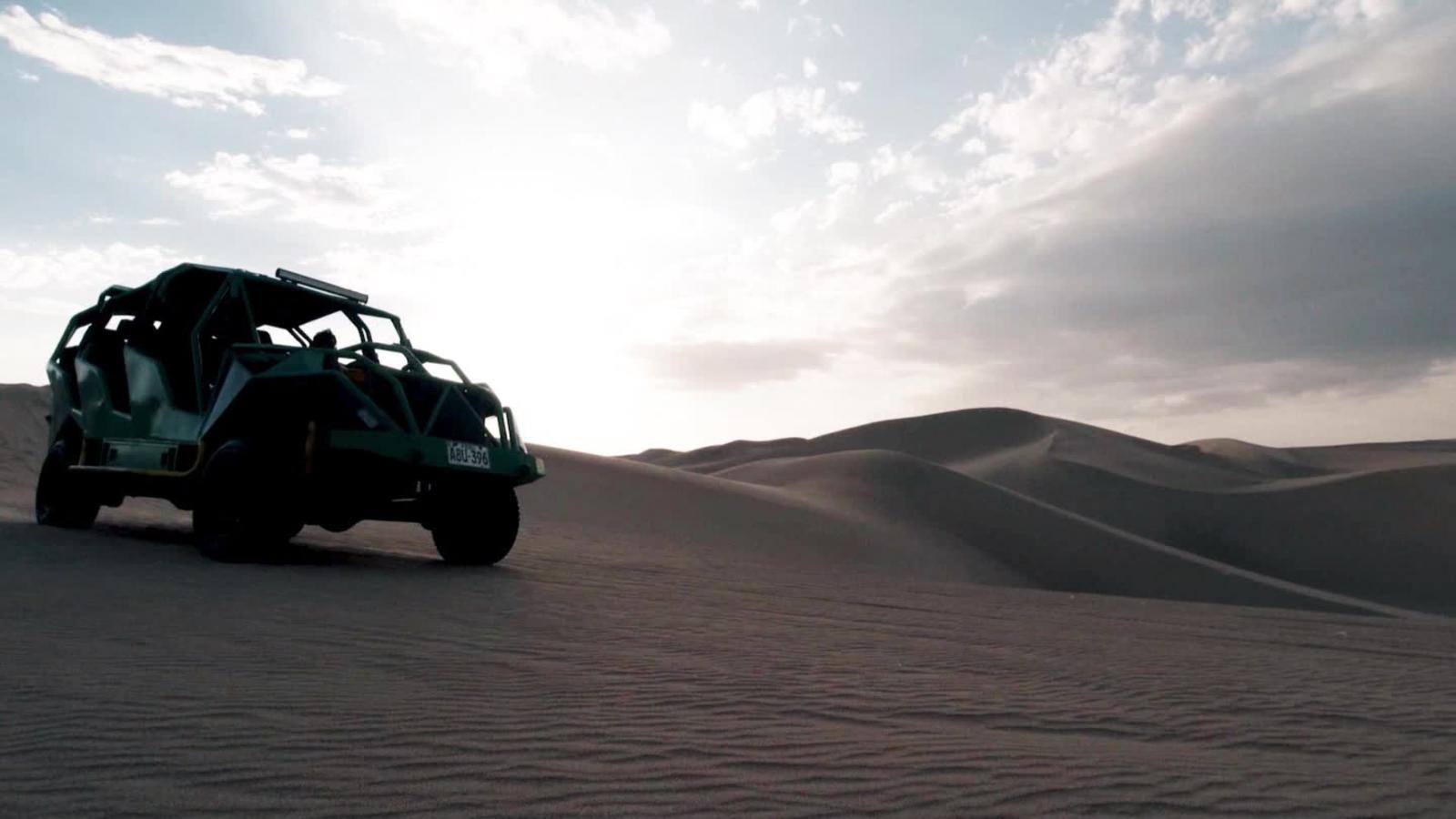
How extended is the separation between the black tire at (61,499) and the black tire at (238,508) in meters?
3.28

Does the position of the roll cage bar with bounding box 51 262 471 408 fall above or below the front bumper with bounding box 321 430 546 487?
above

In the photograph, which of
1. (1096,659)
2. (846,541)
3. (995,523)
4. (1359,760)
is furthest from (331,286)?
(995,523)

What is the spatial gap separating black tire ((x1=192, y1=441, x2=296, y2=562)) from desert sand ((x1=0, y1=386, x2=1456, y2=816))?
0.75 ft

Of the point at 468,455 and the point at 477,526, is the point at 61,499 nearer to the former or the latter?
the point at 477,526

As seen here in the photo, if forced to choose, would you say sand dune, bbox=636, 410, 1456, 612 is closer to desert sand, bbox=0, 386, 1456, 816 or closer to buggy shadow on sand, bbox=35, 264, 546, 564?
desert sand, bbox=0, 386, 1456, 816

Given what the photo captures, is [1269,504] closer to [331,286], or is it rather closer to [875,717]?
[331,286]

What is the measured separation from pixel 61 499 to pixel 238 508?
400 cm

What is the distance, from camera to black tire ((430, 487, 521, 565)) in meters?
9.62

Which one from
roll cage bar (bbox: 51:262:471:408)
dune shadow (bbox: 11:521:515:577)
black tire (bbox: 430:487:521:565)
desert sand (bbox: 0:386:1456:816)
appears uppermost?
roll cage bar (bbox: 51:262:471:408)

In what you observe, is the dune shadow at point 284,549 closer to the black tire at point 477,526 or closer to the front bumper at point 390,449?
the black tire at point 477,526

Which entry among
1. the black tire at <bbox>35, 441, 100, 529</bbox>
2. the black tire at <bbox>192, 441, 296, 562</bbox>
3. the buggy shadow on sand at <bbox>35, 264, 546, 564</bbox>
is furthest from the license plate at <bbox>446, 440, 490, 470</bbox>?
the black tire at <bbox>35, 441, 100, 529</bbox>

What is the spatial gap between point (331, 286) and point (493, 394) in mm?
1954

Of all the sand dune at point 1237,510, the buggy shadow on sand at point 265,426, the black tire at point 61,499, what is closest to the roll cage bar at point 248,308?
the buggy shadow on sand at point 265,426

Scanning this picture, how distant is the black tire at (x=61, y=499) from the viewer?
10945 mm
